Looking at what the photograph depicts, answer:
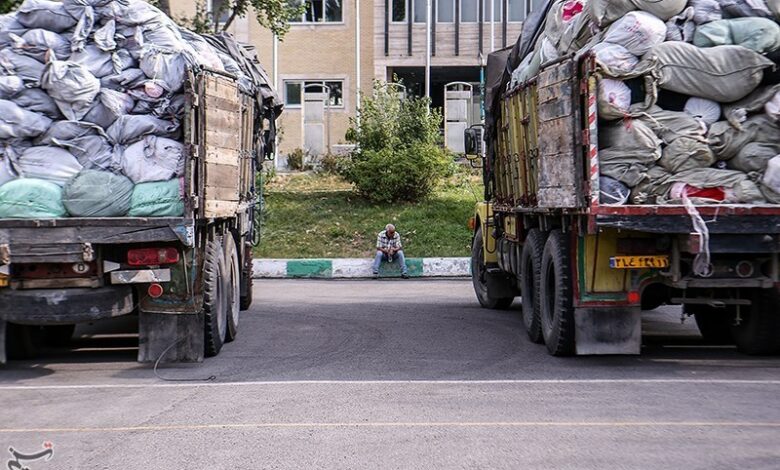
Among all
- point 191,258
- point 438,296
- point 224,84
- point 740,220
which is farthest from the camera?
point 438,296

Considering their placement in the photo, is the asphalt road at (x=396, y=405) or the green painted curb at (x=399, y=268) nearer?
the asphalt road at (x=396, y=405)

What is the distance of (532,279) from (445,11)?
2525 centimetres

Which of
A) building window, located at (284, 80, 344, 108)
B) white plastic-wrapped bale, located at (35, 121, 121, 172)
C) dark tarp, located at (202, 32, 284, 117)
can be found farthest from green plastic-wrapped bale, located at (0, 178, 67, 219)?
building window, located at (284, 80, 344, 108)

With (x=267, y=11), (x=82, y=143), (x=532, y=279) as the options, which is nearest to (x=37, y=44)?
(x=82, y=143)

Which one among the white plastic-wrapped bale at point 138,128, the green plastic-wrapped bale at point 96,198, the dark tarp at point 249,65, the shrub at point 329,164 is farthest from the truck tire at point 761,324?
the shrub at point 329,164

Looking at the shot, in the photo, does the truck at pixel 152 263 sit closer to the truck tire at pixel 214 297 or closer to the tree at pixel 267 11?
the truck tire at pixel 214 297

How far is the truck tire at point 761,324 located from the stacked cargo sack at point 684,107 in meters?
1.46

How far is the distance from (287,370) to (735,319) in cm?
453

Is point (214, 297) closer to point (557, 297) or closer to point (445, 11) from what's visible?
point (557, 297)

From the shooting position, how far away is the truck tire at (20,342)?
1138 cm

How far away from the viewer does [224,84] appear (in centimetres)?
1143

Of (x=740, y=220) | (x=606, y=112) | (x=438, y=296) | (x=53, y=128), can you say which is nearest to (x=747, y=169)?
(x=740, y=220)

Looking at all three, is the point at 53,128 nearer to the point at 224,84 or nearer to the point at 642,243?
the point at 224,84

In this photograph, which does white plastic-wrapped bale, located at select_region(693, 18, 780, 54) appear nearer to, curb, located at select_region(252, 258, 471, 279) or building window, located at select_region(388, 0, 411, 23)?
curb, located at select_region(252, 258, 471, 279)
